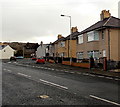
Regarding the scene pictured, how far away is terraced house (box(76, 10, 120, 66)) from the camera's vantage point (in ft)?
91.9

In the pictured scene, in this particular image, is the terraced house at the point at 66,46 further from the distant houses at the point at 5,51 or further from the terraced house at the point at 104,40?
the distant houses at the point at 5,51

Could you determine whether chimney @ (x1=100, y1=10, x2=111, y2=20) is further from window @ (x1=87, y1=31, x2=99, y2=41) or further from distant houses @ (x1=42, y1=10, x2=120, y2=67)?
window @ (x1=87, y1=31, x2=99, y2=41)

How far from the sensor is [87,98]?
7.79 meters

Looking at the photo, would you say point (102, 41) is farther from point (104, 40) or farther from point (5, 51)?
point (5, 51)

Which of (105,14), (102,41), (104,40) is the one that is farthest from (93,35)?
(105,14)

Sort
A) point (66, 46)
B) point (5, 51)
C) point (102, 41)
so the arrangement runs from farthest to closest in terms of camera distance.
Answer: point (5, 51), point (66, 46), point (102, 41)

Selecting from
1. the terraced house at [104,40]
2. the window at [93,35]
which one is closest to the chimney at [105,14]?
the terraced house at [104,40]

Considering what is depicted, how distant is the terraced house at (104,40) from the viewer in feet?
91.9

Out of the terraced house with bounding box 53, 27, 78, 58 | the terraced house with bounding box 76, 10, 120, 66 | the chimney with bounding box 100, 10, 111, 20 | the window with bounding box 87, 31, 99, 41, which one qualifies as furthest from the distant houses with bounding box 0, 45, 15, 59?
the chimney with bounding box 100, 10, 111, 20

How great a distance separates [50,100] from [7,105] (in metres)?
1.63

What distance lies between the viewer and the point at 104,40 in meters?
28.6

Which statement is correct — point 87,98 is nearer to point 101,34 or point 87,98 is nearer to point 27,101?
point 27,101

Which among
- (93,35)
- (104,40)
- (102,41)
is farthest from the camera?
(93,35)

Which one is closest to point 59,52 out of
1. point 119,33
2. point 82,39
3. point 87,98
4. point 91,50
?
point 82,39
